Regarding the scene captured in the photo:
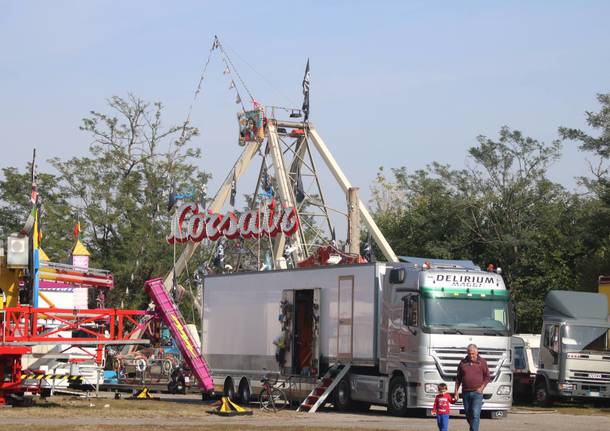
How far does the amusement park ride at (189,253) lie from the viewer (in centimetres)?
2783

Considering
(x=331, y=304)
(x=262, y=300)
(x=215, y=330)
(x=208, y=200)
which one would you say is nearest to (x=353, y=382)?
(x=331, y=304)

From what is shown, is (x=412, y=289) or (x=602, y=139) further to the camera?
(x=602, y=139)

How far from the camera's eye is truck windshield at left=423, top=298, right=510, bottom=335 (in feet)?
86.6

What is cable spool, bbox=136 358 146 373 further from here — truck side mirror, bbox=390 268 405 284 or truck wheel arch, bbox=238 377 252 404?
truck side mirror, bbox=390 268 405 284

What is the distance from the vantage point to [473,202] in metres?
71.2

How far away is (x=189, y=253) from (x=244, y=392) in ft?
93.5

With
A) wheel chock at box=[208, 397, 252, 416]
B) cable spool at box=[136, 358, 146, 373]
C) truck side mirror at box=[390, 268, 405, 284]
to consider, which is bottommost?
wheel chock at box=[208, 397, 252, 416]

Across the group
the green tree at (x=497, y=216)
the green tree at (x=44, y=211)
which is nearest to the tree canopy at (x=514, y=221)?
the green tree at (x=497, y=216)

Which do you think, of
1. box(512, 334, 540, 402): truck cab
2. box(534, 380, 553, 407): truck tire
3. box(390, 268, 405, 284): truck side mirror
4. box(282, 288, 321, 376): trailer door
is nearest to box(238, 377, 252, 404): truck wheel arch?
box(282, 288, 321, 376): trailer door

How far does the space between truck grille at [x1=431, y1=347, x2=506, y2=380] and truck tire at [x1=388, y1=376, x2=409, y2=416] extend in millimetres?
1051

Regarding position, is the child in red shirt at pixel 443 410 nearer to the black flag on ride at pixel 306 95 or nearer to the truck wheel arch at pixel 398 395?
the truck wheel arch at pixel 398 395

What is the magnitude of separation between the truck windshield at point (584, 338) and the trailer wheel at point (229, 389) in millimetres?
9989

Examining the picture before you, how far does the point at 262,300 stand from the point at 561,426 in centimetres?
1016

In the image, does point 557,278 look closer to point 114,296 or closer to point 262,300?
point 114,296
